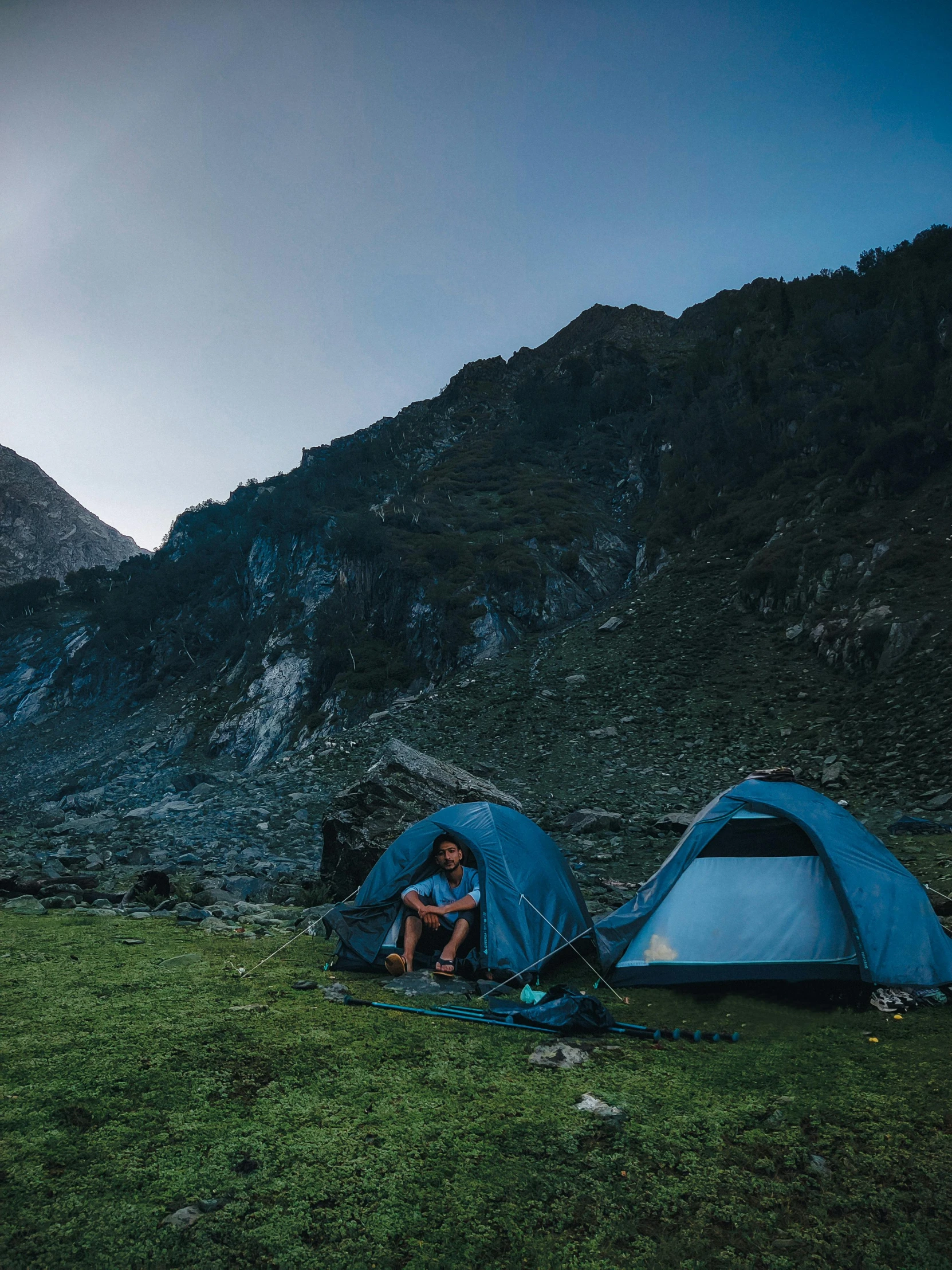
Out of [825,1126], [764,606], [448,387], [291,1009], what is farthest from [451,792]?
[448,387]

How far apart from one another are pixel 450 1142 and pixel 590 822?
10.6 metres

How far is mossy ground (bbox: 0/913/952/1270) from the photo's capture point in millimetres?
2479

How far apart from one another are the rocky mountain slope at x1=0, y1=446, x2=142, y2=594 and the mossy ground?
122883 mm

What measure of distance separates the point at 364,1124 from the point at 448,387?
81.1 metres

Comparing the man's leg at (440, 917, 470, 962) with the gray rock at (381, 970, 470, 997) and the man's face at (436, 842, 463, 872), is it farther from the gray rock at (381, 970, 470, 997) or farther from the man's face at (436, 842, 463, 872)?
the man's face at (436, 842, 463, 872)

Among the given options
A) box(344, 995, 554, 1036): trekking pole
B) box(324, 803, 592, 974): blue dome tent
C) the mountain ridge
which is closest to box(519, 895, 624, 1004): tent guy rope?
box(324, 803, 592, 974): blue dome tent

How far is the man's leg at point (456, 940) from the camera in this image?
6.13 metres

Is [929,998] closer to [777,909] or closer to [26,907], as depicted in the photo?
[777,909]

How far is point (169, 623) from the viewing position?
5700cm

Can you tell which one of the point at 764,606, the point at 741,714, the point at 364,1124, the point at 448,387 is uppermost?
the point at 448,387

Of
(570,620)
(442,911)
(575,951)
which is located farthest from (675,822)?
(570,620)

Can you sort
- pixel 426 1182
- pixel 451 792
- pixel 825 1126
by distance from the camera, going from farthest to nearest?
pixel 451 792
pixel 825 1126
pixel 426 1182

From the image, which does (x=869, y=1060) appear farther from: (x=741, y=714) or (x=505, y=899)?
(x=741, y=714)

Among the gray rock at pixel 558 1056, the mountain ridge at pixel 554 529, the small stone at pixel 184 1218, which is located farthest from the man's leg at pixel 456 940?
the mountain ridge at pixel 554 529
